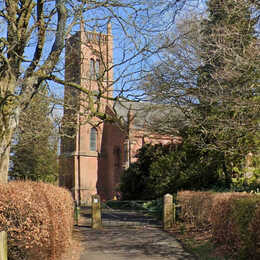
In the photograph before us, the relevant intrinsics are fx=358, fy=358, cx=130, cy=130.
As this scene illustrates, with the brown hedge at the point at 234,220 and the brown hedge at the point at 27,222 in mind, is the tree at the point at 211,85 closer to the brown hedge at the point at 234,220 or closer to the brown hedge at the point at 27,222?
the brown hedge at the point at 234,220

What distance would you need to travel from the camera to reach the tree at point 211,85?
35.8ft

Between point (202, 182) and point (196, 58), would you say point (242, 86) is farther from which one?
point (202, 182)

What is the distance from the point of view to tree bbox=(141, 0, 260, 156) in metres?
10.9

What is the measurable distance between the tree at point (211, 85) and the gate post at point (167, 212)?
7.95 ft

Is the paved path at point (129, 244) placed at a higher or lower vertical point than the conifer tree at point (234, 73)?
lower

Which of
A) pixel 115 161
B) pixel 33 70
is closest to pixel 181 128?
pixel 33 70

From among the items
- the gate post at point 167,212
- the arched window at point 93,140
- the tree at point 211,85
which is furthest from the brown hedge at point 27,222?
the arched window at point 93,140

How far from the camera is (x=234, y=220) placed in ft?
25.0

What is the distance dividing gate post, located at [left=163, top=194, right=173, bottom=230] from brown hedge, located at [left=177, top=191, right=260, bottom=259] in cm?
146

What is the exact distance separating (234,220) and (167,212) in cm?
514

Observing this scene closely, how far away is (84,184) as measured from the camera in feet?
137

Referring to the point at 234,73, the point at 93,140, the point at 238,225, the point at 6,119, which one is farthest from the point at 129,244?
the point at 93,140

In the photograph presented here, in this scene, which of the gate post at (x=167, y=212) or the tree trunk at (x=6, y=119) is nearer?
the tree trunk at (x=6, y=119)

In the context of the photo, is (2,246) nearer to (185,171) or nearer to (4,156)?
(4,156)
